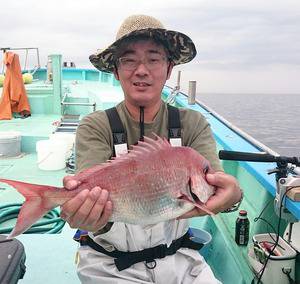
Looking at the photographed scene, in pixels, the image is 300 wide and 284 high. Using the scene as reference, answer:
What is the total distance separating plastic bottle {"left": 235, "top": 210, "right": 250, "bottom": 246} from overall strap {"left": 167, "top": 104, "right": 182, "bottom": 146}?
0.84 metres

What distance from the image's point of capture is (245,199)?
316 cm

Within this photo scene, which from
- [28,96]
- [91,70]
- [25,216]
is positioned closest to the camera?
[25,216]

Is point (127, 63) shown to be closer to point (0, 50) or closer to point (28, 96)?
point (28, 96)

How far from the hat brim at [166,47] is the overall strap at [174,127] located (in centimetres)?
37

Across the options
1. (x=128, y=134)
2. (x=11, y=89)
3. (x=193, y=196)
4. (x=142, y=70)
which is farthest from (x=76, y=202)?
(x=11, y=89)

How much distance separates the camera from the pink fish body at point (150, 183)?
1.55 meters

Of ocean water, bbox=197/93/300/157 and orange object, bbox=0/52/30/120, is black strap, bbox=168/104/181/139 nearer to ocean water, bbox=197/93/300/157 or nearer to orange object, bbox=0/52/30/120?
ocean water, bbox=197/93/300/157

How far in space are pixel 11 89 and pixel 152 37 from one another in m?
6.58

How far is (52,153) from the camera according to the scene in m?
5.12

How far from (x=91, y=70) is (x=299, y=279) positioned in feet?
53.4

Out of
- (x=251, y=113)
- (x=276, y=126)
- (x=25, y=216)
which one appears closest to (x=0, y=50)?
(x=251, y=113)

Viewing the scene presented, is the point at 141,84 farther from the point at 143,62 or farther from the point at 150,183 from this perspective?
the point at 150,183

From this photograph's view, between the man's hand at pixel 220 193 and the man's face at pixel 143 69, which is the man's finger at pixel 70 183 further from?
the man's face at pixel 143 69

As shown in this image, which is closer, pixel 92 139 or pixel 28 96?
pixel 92 139
